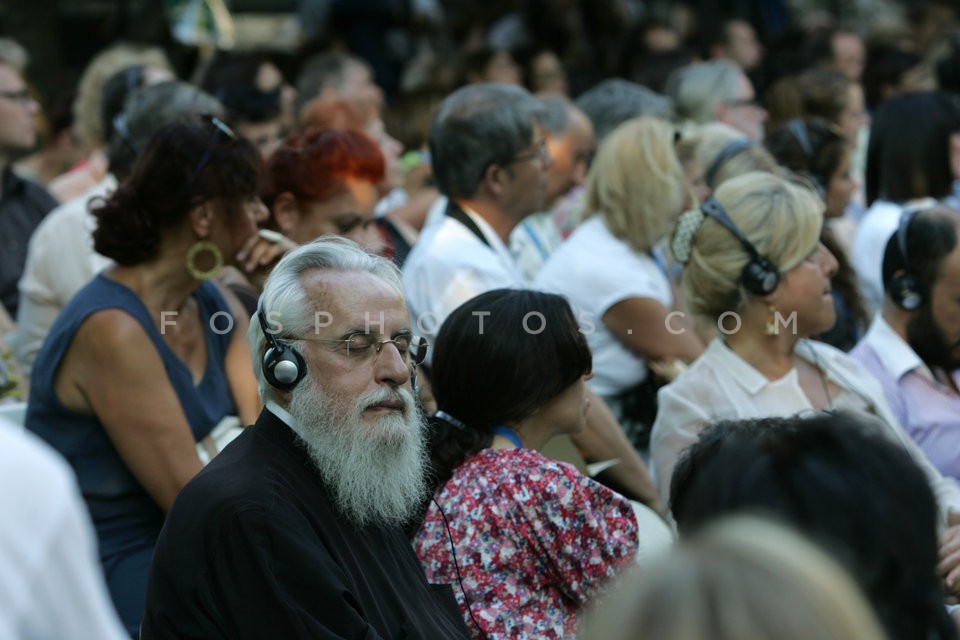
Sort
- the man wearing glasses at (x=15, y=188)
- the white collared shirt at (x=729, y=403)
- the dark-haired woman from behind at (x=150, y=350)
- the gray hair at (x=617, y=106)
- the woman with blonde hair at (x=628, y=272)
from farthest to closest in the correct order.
A: the gray hair at (x=617, y=106) → the man wearing glasses at (x=15, y=188) → the woman with blonde hair at (x=628, y=272) → the white collared shirt at (x=729, y=403) → the dark-haired woman from behind at (x=150, y=350)

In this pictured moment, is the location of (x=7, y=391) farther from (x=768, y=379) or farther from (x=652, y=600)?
(x=652, y=600)

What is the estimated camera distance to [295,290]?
11.4 feet

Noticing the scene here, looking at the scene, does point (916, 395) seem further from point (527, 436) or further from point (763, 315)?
point (527, 436)

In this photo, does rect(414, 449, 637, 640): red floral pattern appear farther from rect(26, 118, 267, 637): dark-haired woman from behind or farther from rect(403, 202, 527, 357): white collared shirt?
rect(403, 202, 527, 357): white collared shirt

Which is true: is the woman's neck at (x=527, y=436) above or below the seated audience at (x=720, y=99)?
above

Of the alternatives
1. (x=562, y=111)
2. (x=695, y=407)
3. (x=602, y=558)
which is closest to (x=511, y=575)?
(x=602, y=558)

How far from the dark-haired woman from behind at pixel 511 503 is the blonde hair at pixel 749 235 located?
1.12m

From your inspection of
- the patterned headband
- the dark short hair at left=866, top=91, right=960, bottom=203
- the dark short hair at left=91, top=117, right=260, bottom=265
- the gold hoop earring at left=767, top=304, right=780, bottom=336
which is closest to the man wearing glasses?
the dark short hair at left=91, top=117, right=260, bottom=265

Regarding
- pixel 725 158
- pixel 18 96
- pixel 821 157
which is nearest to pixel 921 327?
pixel 725 158

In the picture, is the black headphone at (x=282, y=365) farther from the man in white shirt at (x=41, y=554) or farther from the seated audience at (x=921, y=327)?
the seated audience at (x=921, y=327)

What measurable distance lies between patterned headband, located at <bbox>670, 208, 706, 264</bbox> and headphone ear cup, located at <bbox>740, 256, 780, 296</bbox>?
26 centimetres

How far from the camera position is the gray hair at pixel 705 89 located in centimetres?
865

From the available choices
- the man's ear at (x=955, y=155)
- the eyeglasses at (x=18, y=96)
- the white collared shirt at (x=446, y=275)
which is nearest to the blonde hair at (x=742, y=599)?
the white collared shirt at (x=446, y=275)

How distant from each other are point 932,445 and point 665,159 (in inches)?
64.4
